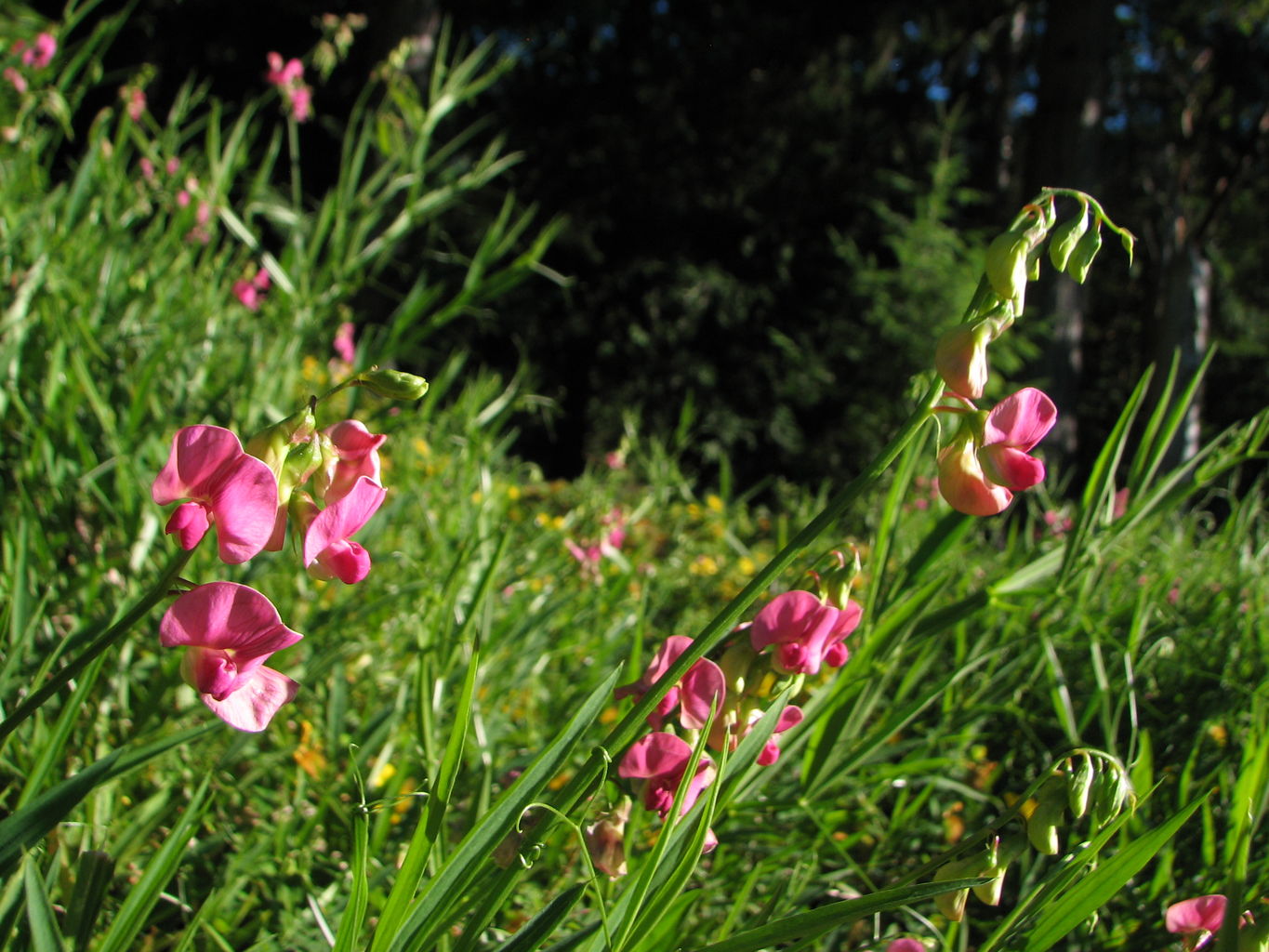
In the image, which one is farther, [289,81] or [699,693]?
[289,81]

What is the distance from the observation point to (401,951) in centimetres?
50

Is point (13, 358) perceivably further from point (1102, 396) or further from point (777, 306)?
point (1102, 396)

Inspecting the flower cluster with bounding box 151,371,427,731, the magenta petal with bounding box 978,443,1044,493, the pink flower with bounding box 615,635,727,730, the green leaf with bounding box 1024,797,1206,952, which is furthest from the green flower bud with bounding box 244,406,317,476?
the green leaf with bounding box 1024,797,1206,952

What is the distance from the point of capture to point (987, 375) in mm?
520

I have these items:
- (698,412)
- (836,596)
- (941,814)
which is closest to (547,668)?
(941,814)

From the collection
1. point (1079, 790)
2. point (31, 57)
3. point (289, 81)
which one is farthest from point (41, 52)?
point (1079, 790)

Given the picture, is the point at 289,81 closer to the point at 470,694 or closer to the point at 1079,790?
the point at 470,694

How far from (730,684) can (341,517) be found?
25 centimetres

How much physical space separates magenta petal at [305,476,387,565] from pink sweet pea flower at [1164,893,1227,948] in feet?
1.79

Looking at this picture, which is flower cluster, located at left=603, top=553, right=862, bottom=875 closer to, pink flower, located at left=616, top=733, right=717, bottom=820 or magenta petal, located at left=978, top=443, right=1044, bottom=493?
pink flower, located at left=616, top=733, right=717, bottom=820

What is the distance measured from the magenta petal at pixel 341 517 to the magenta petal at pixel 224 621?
4 centimetres

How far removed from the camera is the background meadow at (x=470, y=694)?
0.53 metres

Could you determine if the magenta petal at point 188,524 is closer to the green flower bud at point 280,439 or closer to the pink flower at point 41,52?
the green flower bud at point 280,439

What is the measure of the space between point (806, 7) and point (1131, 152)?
5.44m
